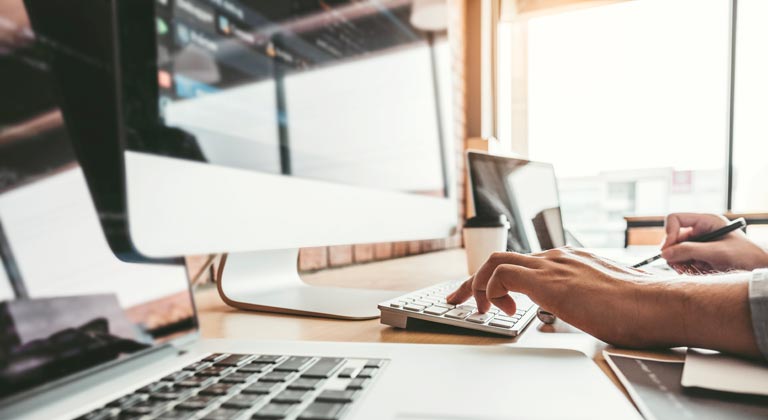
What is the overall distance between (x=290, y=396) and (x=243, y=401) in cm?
2

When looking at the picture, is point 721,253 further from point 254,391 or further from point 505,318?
point 254,391

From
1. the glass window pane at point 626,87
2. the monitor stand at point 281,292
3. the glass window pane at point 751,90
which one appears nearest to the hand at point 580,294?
the monitor stand at point 281,292

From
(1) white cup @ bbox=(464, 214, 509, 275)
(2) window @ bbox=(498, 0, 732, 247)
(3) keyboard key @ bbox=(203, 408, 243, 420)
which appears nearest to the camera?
(3) keyboard key @ bbox=(203, 408, 243, 420)

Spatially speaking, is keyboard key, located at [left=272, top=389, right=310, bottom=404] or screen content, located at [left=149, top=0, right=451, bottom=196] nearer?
keyboard key, located at [left=272, top=389, right=310, bottom=404]

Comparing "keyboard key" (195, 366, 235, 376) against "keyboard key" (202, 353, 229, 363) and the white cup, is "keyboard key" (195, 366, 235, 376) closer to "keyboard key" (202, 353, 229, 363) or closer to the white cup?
"keyboard key" (202, 353, 229, 363)

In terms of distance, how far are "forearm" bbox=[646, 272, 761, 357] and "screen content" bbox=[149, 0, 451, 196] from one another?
0.38 m

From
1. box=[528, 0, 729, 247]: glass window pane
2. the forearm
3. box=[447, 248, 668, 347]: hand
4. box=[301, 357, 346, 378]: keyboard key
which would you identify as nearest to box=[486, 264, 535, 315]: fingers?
box=[447, 248, 668, 347]: hand

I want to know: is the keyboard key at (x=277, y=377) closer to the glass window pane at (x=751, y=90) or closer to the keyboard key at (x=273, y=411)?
the keyboard key at (x=273, y=411)

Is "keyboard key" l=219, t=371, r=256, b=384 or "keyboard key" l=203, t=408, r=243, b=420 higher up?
"keyboard key" l=203, t=408, r=243, b=420

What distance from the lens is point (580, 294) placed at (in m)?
0.39

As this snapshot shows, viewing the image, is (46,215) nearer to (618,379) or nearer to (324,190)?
(324,190)

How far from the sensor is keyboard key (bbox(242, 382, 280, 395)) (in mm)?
200

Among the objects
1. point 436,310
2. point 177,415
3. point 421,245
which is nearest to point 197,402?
point 177,415

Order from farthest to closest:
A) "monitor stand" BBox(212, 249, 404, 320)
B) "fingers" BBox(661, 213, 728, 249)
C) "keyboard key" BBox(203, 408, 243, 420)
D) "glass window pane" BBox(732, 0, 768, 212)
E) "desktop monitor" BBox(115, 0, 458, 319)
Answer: "glass window pane" BBox(732, 0, 768, 212)
"fingers" BBox(661, 213, 728, 249)
"monitor stand" BBox(212, 249, 404, 320)
"desktop monitor" BBox(115, 0, 458, 319)
"keyboard key" BBox(203, 408, 243, 420)
